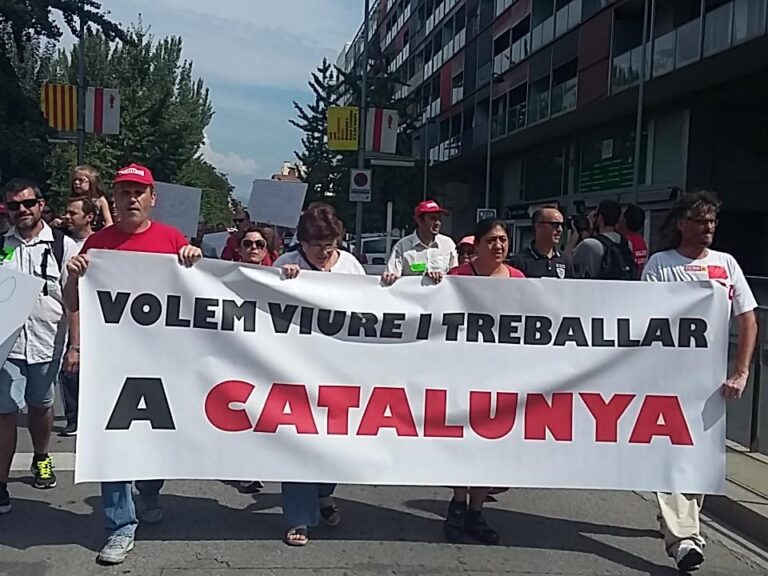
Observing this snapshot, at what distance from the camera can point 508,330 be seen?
4.68 meters

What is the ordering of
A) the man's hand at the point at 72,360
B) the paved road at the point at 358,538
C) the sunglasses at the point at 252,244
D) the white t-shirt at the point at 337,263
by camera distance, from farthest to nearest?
1. the sunglasses at the point at 252,244
2. the white t-shirt at the point at 337,263
3. the man's hand at the point at 72,360
4. the paved road at the point at 358,538

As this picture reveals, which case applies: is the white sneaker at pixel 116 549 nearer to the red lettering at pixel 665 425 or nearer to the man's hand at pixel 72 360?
the man's hand at pixel 72 360

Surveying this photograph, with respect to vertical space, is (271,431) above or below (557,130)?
below

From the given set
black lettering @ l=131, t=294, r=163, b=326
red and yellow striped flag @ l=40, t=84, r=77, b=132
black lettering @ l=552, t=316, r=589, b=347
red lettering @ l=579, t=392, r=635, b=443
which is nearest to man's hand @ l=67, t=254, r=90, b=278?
black lettering @ l=131, t=294, r=163, b=326

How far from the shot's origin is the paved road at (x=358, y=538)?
437 cm

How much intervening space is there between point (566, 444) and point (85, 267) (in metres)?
2.62

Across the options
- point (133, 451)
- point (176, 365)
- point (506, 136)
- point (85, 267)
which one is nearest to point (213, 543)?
point (133, 451)

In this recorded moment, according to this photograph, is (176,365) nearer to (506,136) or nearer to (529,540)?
(529,540)

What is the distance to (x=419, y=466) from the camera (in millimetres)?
4598

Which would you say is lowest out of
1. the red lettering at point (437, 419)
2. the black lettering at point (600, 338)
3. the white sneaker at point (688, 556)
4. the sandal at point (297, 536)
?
the sandal at point (297, 536)

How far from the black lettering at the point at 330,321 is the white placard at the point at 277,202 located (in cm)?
554

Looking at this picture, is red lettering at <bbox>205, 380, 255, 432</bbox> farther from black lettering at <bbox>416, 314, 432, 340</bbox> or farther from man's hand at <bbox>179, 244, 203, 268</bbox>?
black lettering at <bbox>416, 314, 432, 340</bbox>

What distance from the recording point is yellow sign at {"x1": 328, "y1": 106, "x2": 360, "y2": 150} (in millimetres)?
19234

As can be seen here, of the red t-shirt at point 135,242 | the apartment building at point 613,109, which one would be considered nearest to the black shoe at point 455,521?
the red t-shirt at point 135,242
